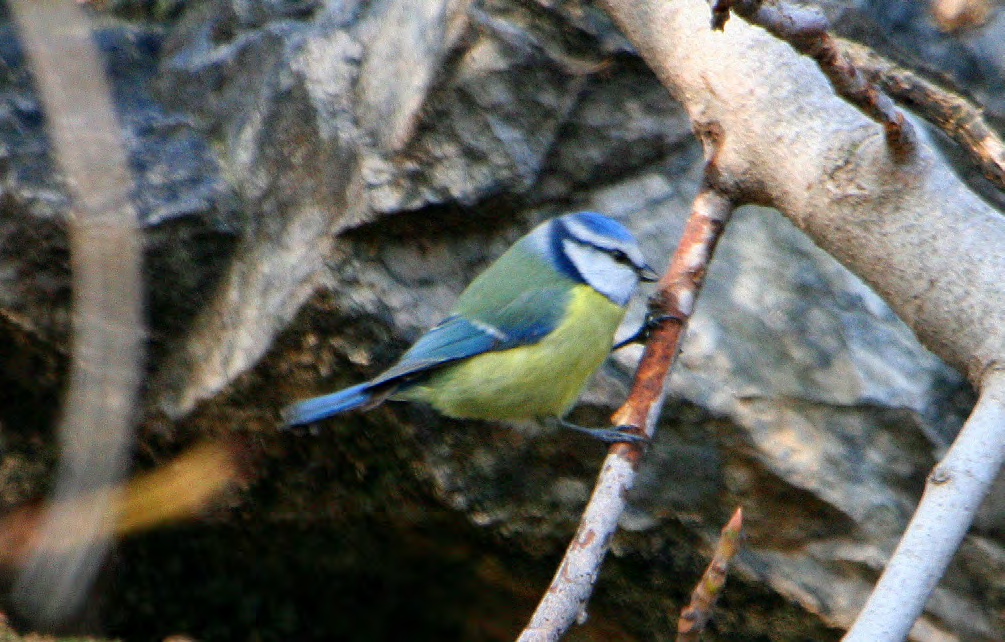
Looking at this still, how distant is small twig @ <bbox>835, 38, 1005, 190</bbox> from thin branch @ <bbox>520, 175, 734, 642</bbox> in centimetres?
36

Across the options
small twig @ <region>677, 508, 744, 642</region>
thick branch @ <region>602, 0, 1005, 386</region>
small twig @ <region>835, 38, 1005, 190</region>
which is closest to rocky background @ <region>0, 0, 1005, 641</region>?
thick branch @ <region>602, 0, 1005, 386</region>

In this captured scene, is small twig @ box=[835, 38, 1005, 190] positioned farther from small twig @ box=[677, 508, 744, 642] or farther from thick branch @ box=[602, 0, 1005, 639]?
small twig @ box=[677, 508, 744, 642]

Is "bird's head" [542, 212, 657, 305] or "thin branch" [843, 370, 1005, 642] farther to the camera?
"bird's head" [542, 212, 657, 305]

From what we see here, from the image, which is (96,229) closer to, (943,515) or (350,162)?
(350,162)

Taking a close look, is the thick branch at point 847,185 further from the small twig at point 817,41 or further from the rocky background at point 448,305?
the rocky background at point 448,305

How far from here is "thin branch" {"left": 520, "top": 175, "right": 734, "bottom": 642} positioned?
1.52 metres

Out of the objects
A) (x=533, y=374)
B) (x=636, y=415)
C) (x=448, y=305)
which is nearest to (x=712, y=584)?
(x=636, y=415)

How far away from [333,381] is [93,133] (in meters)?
0.95

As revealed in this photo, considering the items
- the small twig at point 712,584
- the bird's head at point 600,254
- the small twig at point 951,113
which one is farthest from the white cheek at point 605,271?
the small twig at point 712,584

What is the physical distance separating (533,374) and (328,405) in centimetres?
45

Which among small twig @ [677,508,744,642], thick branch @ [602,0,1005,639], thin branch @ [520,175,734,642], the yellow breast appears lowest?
the yellow breast

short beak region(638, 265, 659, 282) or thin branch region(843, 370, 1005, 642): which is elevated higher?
thin branch region(843, 370, 1005, 642)

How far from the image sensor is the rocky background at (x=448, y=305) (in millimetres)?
2338

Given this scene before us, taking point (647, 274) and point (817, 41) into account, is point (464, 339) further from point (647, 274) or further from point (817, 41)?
point (817, 41)
